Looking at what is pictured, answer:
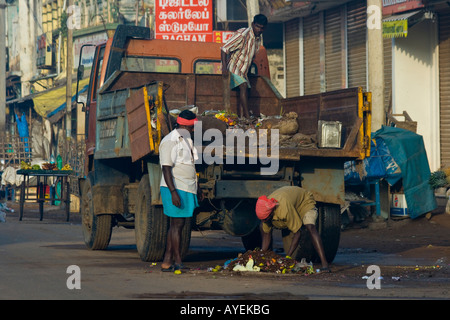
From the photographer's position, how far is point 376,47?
14.8 meters

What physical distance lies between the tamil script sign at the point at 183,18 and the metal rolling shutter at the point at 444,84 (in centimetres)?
1225

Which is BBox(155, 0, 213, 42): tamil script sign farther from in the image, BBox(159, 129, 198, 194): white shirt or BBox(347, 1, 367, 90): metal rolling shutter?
BBox(159, 129, 198, 194): white shirt

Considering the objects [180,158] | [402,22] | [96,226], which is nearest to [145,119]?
[180,158]

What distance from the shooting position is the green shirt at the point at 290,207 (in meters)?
9.28

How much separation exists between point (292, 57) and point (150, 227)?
1581 cm

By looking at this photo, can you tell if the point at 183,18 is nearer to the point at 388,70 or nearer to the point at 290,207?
the point at 388,70

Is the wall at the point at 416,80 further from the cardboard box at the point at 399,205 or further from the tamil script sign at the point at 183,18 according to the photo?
the tamil script sign at the point at 183,18

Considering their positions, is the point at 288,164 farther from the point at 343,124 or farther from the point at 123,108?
the point at 123,108

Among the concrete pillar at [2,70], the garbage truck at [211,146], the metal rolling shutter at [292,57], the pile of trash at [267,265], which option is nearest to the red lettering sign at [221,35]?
the metal rolling shutter at [292,57]

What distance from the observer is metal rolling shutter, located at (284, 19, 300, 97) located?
25172 mm

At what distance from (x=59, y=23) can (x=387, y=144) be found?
93.2ft

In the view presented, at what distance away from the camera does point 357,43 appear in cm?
2181

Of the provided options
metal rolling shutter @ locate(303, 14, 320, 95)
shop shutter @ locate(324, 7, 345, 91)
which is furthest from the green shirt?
metal rolling shutter @ locate(303, 14, 320, 95)
